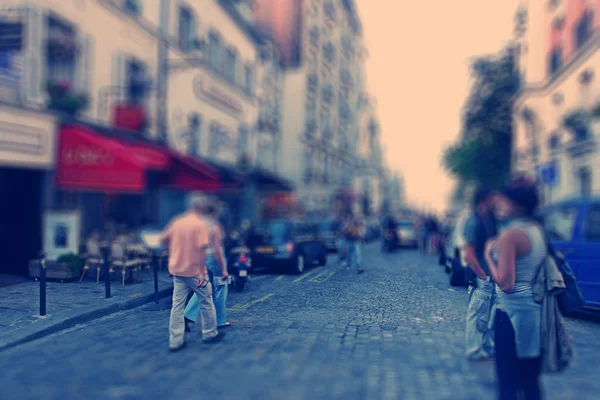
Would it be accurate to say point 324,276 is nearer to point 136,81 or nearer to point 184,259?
point 184,259

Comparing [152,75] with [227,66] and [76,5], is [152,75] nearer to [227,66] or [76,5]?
[76,5]

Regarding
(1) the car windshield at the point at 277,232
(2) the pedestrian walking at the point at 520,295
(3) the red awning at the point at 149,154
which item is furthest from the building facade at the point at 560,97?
(2) the pedestrian walking at the point at 520,295

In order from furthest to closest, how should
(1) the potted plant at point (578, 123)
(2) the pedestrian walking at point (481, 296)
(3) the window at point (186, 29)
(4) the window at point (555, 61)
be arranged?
(4) the window at point (555, 61) → (1) the potted plant at point (578, 123) → (3) the window at point (186, 29) → (2) the pedestrian walking at point (481, 296)

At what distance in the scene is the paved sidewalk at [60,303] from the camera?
22.5 ft

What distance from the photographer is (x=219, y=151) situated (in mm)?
22672

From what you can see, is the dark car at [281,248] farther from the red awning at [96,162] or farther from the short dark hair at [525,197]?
the short dark hair at [525,197]

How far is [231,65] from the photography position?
24.4 metres

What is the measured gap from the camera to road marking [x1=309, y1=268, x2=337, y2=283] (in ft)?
40.3

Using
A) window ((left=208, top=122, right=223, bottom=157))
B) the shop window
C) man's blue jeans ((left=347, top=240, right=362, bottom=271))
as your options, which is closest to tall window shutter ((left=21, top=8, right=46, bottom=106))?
man's blue jeans ((left=347, top=240, right=362, bottom=271))

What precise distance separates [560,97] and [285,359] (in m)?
22.4

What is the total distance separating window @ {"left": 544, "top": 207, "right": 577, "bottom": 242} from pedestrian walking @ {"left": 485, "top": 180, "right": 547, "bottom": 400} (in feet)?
16.5

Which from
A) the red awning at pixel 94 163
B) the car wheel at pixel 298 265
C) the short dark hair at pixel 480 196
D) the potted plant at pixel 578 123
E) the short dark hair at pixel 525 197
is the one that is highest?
the potted plant at pixel 578 123

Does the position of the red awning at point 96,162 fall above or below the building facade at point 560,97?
below

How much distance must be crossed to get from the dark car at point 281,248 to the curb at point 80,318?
3952mm
